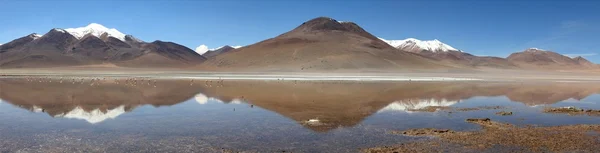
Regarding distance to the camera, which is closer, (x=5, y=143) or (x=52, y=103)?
(x=5, y=143)

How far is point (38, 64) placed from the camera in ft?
632

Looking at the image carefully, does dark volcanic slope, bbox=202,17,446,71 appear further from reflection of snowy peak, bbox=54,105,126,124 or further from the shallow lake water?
reflection of snowy peak, bbox=54,105,126,124

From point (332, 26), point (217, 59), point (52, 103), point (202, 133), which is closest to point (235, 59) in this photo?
point (217, 59)

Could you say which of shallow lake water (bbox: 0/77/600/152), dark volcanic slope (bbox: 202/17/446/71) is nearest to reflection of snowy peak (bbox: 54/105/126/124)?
shallow lake water (bbox: 0/77/600/152)

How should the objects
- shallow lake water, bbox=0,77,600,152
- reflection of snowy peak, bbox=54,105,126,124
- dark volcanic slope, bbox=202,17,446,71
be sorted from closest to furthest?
→ shallow lake water, bbox=0,77,600,152 → reflection of snowy peak, bbox=54,105,126,124 → dark volcanic slope, bbox=202,17,446,71

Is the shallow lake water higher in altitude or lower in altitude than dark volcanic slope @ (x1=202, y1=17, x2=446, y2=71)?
lower

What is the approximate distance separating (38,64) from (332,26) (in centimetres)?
13089

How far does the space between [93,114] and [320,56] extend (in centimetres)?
10950

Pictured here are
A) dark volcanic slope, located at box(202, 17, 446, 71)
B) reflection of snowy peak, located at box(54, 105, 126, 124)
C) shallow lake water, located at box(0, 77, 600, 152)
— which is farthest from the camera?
dark volcanic slope, located at box(202, 17, 446, 71)

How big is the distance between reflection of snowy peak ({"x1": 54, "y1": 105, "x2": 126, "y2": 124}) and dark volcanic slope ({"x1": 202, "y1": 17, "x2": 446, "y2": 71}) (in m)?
87.4

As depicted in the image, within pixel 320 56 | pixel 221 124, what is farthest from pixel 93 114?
pixel 320 56

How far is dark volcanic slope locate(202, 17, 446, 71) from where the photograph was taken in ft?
365

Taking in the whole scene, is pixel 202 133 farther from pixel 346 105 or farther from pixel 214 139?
pixel 346 105

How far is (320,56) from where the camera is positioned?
125 meters
